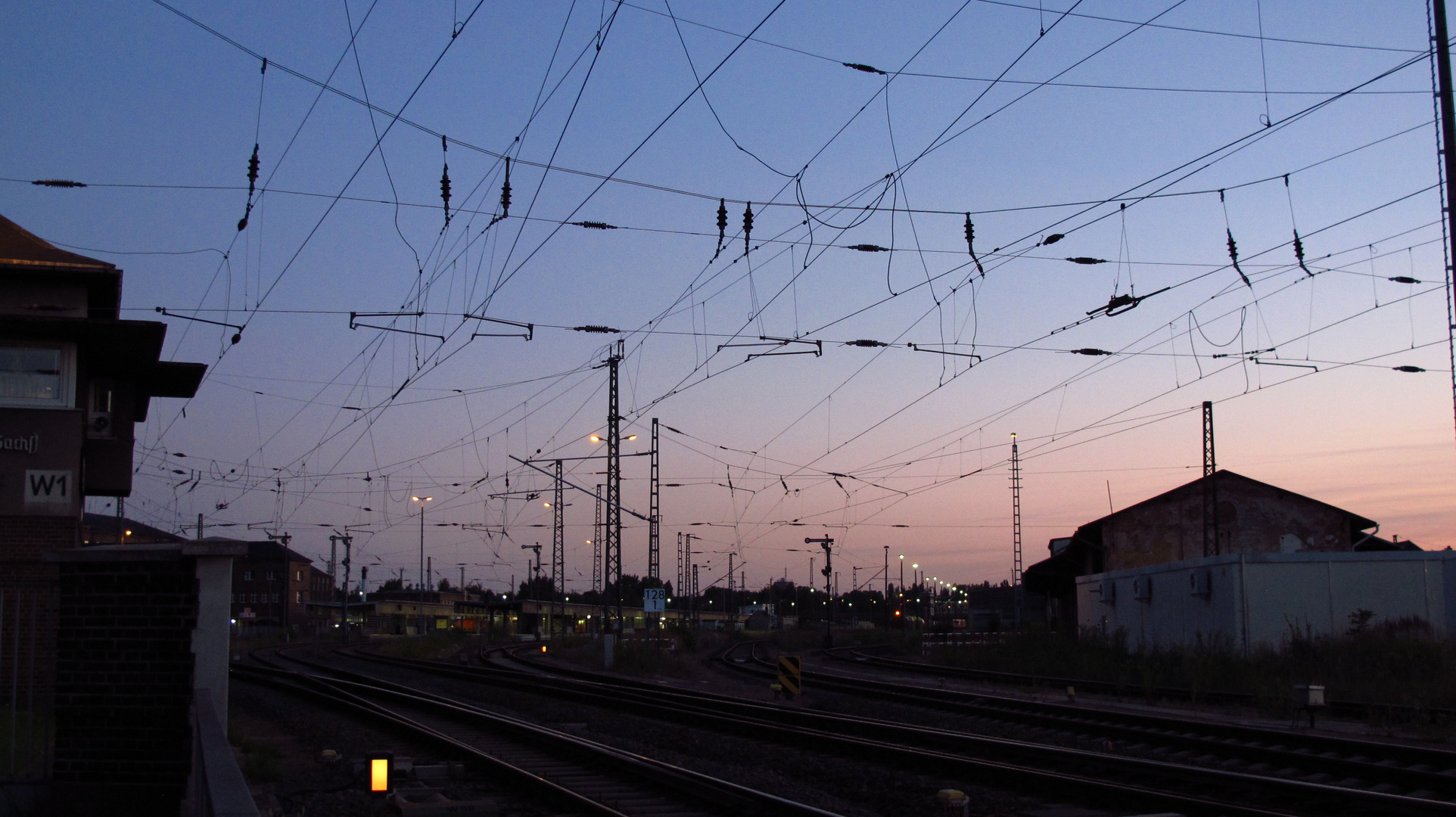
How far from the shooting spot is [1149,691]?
2439cm

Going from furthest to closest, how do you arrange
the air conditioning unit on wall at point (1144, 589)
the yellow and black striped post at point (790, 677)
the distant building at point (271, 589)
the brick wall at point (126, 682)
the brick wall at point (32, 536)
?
the distant building at point (271, 589), the air conditioning unit on wall at point (1144, 589), the yellow and black striped post at point (790, 677), the brick wall at point (32, 536), the brick wall at point (126, 682)

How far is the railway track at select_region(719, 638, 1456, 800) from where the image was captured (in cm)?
1159

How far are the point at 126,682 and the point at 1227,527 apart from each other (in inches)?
1655

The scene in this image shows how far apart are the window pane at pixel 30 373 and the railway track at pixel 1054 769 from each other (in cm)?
1311

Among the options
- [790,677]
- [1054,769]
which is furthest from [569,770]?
[790,677]

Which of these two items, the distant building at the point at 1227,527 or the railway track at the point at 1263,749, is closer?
the railway track at the point at 1263,749

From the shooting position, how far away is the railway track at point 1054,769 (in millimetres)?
10312

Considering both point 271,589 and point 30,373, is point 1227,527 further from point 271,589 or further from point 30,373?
point 271,589

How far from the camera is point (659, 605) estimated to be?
37.9 meters

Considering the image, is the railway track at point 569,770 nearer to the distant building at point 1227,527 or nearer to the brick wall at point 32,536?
the brick wall at point 32,536

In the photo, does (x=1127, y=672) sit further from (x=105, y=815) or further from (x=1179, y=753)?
(x=105, y=815)

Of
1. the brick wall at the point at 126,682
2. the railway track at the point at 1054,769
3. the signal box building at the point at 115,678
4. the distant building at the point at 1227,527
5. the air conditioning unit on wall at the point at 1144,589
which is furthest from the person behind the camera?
the distant building at the point at 1227,527

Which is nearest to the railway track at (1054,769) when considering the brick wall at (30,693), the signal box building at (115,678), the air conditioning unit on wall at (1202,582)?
the signal box building at (115,678)

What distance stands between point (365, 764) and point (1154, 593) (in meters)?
29.2
